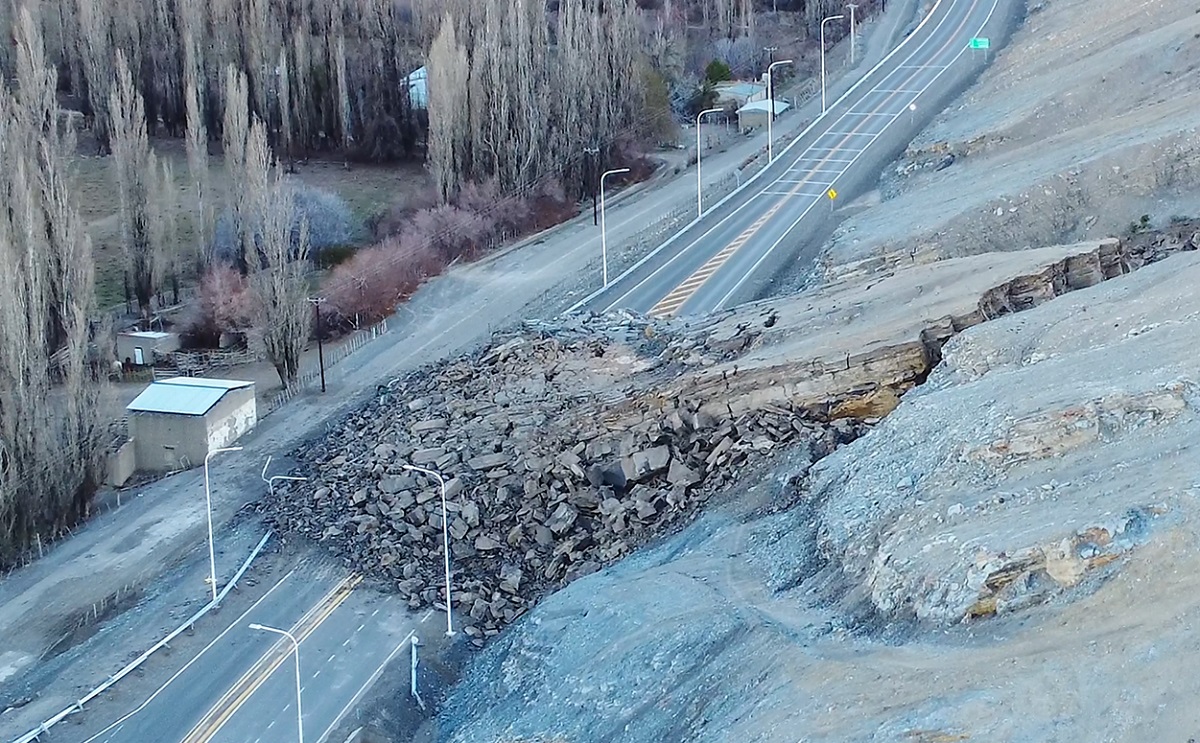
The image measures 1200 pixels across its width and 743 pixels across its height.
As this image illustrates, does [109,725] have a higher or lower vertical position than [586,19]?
lower

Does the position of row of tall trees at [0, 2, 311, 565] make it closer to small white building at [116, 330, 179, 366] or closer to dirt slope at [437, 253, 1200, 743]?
small white building at [116, 330, 179, 366]

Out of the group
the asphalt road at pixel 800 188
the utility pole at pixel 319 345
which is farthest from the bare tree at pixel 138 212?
the asphalt road at pixel 800 188

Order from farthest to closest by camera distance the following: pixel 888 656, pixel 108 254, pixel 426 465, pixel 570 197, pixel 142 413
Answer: pixel 570 197, pixel 108 254, pixel 142 413, pixel 426 465, pixel 888 656

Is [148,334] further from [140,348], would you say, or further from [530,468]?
[530,468]

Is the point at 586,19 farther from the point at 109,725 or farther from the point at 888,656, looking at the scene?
the point at 888,656

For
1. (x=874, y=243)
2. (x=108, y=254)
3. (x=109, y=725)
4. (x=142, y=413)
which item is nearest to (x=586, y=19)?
(x=108, y=254)

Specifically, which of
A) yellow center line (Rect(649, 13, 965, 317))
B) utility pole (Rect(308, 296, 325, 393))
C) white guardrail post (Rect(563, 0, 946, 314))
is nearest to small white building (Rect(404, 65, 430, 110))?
white guardrail post (Rect(563, 0, 946, 314))

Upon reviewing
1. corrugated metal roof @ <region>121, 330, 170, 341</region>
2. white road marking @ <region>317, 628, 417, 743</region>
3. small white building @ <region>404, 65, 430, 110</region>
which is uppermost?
small white building @ <region>404, 65, 430, 110</region>
